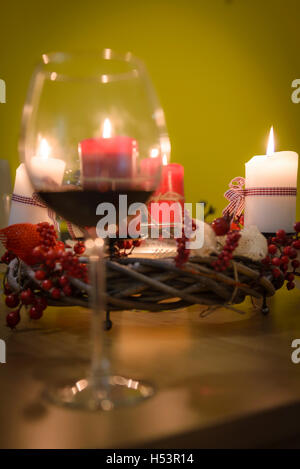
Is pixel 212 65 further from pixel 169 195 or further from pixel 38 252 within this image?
pixel 38 252

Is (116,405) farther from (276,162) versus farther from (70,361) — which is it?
(276,162)

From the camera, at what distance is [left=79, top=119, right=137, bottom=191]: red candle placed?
0.38m

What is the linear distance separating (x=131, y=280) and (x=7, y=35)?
1.67 meters

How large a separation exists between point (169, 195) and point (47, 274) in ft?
0.78

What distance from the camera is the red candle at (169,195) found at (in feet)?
2.20

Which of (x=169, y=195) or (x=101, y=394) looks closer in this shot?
(x=101, y=394)

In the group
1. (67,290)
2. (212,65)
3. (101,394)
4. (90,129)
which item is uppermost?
(212,65)

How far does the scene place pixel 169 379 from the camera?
1.34 ft

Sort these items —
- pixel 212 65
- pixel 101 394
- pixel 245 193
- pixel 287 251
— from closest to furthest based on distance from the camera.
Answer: pixel 101 394 → pixel 287 251 → pixel 245 193 → pixel 212 65

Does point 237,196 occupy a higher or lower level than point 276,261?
higher

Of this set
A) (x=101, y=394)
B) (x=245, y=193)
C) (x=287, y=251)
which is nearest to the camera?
(x=101, y=394)

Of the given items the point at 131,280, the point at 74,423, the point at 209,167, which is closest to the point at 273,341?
the point at 131,280

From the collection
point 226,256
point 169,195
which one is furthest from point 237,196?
point 226,256

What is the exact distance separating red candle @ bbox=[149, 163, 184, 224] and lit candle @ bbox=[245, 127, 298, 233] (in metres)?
0.12
